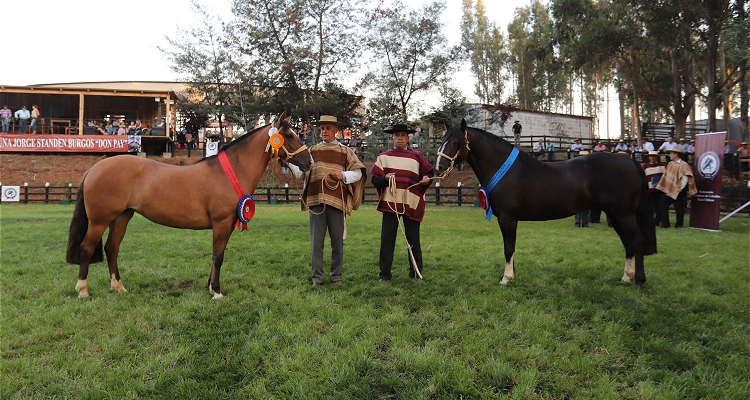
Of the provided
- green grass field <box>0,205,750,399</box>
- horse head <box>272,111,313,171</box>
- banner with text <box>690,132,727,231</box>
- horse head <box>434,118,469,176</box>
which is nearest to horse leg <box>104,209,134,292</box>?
green grass field <box>0,205,750,399</box>

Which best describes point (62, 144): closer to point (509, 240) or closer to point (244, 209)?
point (244, 209)

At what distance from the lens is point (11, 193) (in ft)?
68.9

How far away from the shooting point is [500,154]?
19.1ft

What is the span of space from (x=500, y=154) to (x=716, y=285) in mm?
3130

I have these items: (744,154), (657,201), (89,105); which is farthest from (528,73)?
(89,105)

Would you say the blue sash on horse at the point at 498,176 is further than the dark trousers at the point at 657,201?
No

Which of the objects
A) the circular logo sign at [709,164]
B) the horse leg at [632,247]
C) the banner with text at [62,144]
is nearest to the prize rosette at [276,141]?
the horse leg at [632,247]

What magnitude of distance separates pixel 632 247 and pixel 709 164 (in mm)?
7957

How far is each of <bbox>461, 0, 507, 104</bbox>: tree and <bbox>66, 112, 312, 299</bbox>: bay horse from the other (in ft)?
134

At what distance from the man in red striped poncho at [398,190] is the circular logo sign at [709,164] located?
9.68 meters

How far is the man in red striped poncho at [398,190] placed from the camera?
18.3 ft

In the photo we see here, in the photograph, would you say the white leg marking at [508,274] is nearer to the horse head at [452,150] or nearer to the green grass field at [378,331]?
the green grass field at [378,331]

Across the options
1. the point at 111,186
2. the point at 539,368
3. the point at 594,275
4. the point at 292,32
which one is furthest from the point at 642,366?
the point at 292,32

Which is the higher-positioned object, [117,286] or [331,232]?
[331,232]
